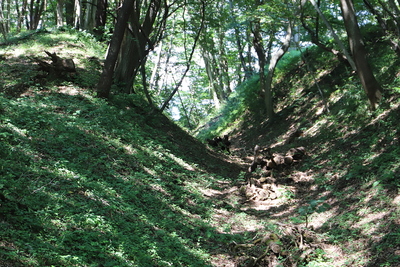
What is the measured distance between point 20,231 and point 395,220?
4.98 metres

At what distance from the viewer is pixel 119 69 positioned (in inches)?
494

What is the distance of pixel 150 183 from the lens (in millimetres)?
7348

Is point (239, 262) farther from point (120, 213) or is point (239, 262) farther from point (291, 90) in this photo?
point (291, 90)

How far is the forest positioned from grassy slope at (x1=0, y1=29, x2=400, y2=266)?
0.10 feet

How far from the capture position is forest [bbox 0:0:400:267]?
4516mm

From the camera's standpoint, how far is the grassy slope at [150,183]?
4.24 meters

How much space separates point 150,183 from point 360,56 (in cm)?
653

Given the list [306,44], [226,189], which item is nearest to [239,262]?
[226,189]

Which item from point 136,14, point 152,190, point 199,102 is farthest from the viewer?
point 199,102

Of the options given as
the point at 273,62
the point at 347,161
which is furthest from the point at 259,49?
the point at 347,161

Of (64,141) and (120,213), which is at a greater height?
(64,141)

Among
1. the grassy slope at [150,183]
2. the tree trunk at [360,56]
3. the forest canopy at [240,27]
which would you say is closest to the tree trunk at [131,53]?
the forest canopy at [240,27]

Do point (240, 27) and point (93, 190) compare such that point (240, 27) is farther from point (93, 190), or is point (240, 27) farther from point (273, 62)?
point (93, 190)

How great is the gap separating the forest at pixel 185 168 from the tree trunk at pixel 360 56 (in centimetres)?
4
